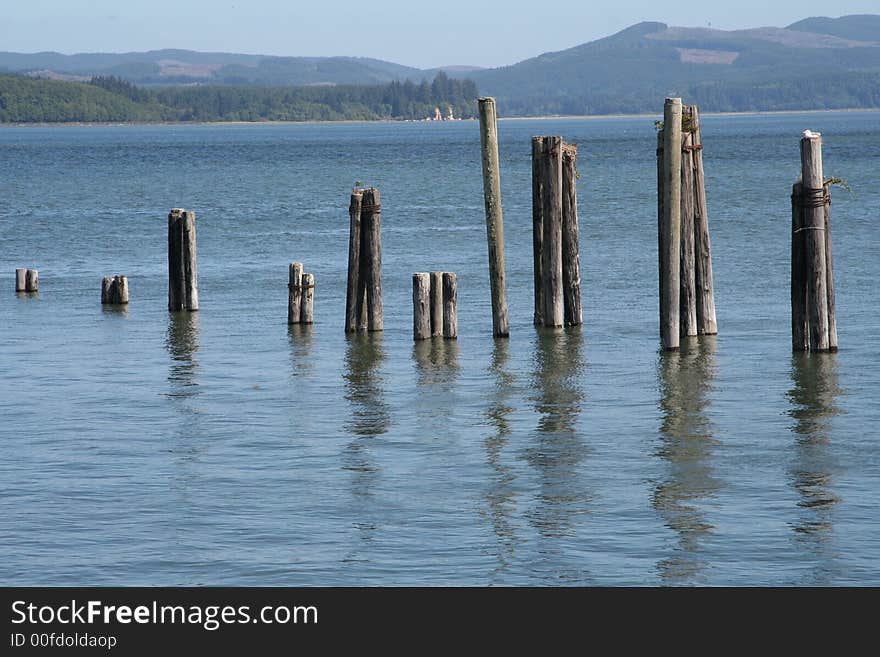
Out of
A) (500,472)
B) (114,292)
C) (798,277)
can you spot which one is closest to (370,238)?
(798,277)

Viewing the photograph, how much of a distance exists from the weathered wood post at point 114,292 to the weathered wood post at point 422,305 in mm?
7322

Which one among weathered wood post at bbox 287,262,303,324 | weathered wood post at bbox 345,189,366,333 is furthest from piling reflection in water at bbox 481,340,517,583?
weathered wood post at bbox 287,262,303,324

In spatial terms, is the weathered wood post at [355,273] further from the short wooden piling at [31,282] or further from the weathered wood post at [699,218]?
the short wooden piling at [31,282]

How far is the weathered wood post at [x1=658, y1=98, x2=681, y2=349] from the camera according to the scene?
18969mm

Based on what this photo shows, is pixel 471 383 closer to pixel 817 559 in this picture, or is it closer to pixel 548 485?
pixel 548 485

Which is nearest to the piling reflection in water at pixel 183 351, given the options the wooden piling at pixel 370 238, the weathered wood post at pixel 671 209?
A: the wooden piling at pixel 370 238

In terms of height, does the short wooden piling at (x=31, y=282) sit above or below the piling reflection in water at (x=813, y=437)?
above

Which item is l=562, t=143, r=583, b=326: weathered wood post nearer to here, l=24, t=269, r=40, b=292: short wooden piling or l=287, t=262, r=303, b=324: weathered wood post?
l=287, t=262, r=303, b=324: weathered wood post

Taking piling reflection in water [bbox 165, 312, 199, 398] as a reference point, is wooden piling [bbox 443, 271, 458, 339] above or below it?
above

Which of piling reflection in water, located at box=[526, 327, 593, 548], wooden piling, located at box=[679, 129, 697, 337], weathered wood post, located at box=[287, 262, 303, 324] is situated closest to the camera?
piling reflection in water, located at box=[526, 327, 593, 548]

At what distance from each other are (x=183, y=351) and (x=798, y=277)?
869 cm

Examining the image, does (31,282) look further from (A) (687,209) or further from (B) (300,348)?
(A) (687,209)

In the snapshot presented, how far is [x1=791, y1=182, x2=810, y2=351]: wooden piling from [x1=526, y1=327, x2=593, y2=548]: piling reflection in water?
9.36 feet

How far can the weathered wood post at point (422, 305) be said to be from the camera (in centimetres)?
2080
